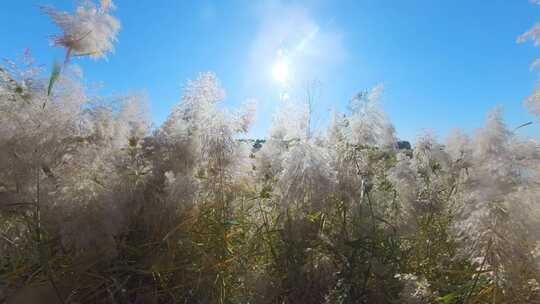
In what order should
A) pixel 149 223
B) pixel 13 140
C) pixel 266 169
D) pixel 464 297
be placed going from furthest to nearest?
pixel 266 169
pixel 149 223
pixel 13 140
pixel 464 297

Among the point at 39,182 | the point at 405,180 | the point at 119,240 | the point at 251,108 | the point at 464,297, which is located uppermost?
the point at 251,108

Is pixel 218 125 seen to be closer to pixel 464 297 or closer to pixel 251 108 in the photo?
pixel 251 108

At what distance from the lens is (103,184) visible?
1813 mm

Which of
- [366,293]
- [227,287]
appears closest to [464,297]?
[366,293]

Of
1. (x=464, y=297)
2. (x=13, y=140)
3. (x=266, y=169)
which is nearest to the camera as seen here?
(x=464, y=297)

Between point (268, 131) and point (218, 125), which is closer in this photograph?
point (218, 125)

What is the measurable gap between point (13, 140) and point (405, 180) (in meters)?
2.16

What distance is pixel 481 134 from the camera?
5.52 ft

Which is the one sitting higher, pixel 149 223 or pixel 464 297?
pixel 149 223

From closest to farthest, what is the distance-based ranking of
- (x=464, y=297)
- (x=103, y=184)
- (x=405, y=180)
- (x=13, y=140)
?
(x=464, y=297) < (x=13, y=140) < (x=103, y=184) < (x=405, y=180)

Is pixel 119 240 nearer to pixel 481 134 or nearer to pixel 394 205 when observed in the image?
pixel 394 205

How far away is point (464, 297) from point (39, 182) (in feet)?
6.71

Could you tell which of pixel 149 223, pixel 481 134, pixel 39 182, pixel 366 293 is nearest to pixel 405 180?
pixel 481 134

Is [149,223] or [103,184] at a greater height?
[103,184]
